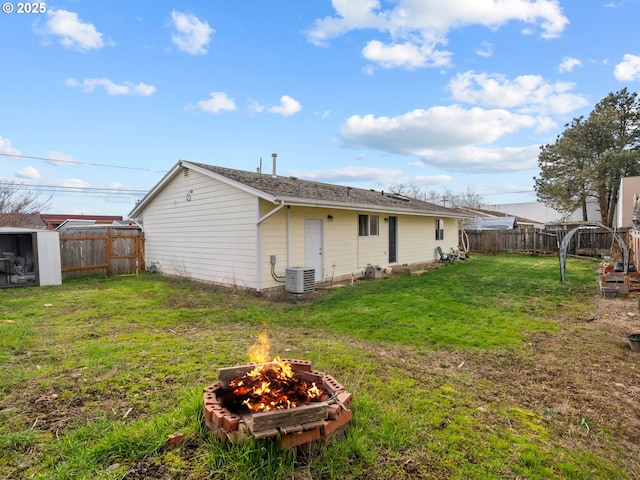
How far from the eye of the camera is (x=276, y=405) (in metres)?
2.12

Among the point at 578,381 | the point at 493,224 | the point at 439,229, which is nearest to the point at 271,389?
the point at 578,381

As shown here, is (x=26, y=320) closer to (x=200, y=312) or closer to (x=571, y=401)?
(x=200, y=312)

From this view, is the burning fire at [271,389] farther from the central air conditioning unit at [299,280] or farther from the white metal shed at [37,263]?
the white metal shed at [37,263]

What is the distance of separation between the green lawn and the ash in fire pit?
0.13 meters

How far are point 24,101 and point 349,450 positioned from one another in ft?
49.4

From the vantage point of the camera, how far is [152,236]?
1287 centimetres

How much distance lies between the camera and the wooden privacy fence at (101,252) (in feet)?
36.2

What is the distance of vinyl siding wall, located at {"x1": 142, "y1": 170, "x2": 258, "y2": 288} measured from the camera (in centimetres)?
904

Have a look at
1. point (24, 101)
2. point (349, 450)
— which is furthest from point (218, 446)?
point (24, 101)

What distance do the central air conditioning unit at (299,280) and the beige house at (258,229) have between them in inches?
3.8

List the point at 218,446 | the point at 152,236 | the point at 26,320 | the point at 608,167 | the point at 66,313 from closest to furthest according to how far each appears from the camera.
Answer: the point at 218,446 → the point at 26,320 → the point at 66,313 → the point at 152,236 → the point at 608,167

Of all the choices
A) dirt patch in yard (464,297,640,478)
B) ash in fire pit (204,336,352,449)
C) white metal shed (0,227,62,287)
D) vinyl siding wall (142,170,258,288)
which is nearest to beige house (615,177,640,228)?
dirt patch in yard (464,297,640,478)

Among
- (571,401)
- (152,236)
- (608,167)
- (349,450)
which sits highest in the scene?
(608,167)

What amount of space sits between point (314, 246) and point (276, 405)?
799cm
